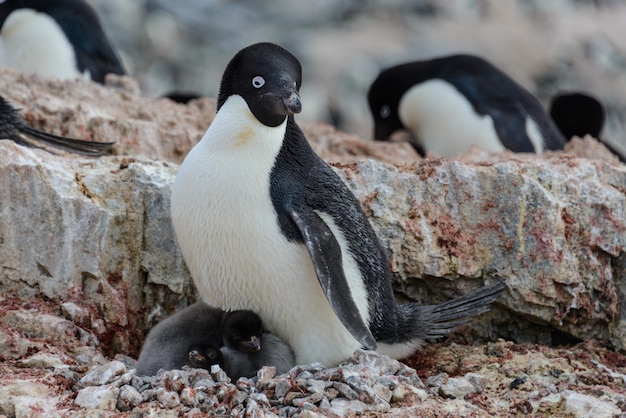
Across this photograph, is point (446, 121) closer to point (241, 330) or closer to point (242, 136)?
point (242, 136)

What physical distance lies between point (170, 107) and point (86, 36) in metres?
2.44

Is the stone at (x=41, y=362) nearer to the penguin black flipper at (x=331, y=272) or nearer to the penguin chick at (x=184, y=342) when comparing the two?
the penguin chick at (x=184, y=342)

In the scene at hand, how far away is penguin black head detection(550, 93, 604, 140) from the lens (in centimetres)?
1020

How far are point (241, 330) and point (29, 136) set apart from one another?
166 centimetres

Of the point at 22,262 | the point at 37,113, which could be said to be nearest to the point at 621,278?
the point at 22,262

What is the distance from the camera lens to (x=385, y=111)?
9906mm

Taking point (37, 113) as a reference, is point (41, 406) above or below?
below

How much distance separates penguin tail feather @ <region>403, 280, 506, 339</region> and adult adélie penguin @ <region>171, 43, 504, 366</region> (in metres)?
0.24

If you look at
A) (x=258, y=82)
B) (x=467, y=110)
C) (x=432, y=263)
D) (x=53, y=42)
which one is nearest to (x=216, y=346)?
(x=258, y=82)

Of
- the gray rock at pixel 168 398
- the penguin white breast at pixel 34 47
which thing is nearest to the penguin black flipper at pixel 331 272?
the gray rock at pixel 168 398

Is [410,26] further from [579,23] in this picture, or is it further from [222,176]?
[222,176]

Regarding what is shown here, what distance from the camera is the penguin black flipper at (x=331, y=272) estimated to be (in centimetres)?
424

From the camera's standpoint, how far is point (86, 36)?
9.18 metres

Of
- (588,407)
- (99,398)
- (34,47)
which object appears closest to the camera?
(99,398)
